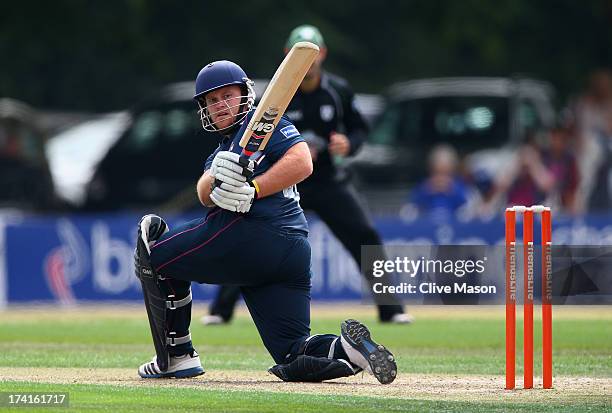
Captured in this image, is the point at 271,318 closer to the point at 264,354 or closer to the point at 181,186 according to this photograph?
the point at 264,354

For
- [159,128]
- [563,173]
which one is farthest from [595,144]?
[159,128]

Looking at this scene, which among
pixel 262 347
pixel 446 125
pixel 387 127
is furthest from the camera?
pixel 446 125

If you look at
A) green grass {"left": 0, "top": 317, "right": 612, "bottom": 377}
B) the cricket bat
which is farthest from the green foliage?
the cricket bat

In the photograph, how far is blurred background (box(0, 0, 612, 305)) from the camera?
1759cm

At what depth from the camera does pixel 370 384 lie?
29.2 feet

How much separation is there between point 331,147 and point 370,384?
14.8ft

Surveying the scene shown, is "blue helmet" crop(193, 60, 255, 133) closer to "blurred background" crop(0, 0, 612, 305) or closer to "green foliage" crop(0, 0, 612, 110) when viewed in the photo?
"blurred background" crop(0, 0, 612, 305)

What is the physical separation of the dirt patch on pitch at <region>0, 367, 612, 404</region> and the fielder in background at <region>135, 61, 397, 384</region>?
0.16 m

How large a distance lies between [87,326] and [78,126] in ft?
35.5

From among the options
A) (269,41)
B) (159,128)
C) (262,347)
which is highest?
(269,41)

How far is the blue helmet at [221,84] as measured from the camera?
881 centimetres

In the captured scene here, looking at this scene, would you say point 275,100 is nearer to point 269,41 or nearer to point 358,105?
point 358,105

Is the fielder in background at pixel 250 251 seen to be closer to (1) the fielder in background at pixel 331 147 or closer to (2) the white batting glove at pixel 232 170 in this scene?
(2) the white batting glove at pixel 232 170

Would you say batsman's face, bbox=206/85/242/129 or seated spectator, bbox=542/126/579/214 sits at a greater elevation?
seated spectator, bbox=542/126/579/214
